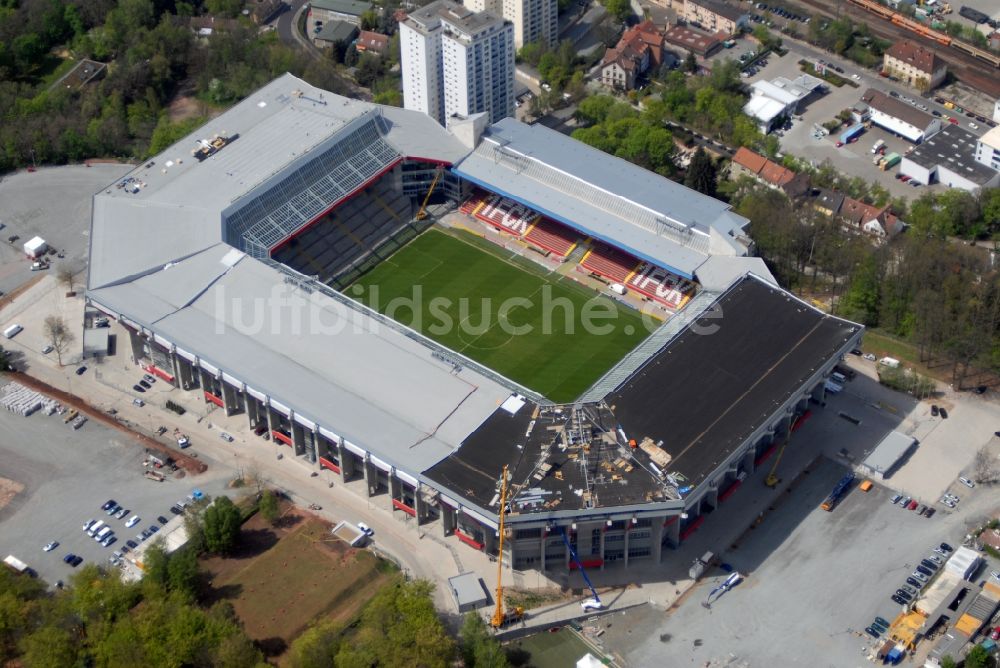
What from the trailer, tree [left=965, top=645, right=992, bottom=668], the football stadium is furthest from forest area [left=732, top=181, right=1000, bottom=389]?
the trailer

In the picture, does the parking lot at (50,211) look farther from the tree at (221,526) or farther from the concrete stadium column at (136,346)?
the tree at (221,526)

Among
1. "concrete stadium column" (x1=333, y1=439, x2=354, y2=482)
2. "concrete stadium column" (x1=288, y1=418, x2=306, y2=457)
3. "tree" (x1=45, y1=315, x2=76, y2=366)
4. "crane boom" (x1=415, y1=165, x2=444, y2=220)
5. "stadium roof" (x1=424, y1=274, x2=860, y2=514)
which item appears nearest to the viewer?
"stadium roof" (x1=424, y1=274, x2=860, y2=514)

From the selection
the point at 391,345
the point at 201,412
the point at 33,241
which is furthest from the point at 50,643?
the point at 33,241

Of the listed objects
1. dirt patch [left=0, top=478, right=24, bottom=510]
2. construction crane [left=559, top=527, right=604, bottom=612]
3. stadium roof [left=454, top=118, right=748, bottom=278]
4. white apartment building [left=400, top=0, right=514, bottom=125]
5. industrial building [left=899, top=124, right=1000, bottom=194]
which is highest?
white apartment building [left=400, top=0, right=514, bottom=125]

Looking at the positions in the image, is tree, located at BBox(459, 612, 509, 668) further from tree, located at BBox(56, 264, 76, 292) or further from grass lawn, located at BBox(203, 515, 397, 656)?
tree, located at BBox(56, 264, 76, 292)

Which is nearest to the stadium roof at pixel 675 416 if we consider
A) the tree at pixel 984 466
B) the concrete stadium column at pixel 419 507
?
the concrete stadium column at pixel 419 507

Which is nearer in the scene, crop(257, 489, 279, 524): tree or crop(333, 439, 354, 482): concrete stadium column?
crop(257, 489, 279, 524): tree

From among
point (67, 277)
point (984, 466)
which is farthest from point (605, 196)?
point (67, 277)
